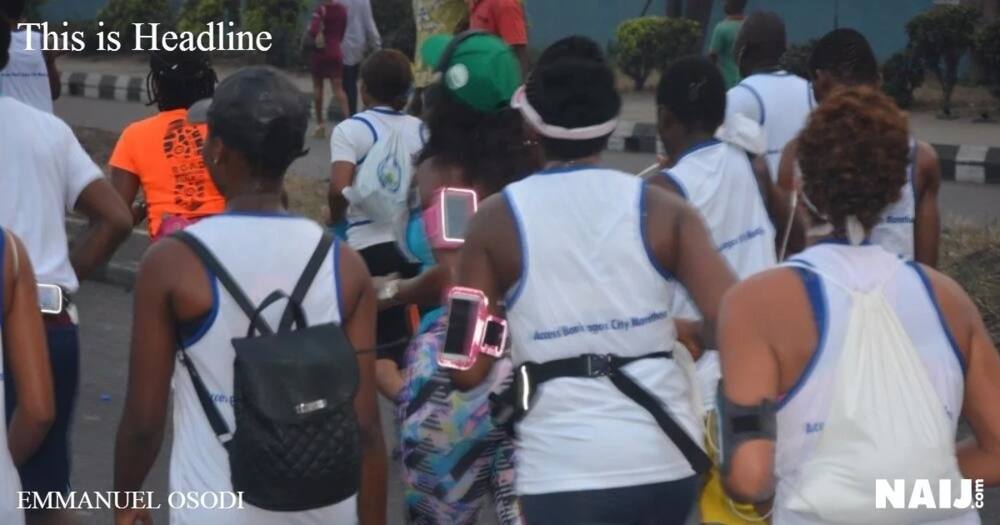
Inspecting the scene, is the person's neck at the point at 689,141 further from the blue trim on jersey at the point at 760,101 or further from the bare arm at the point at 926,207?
the blue trim on jersey at the point at 760,101

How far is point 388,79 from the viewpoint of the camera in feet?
23.3

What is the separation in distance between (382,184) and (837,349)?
3657mm

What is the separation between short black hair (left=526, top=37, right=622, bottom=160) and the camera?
12.1 feet

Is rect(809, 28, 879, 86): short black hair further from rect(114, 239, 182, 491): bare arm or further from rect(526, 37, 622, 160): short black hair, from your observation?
rect(114, 239, 182, 491): bare arm

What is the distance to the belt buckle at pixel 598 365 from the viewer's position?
3.50 m

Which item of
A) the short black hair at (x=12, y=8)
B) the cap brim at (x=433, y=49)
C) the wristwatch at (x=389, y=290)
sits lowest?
the wristwatch at (x=389, y=290)

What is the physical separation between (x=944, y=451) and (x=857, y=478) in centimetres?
17

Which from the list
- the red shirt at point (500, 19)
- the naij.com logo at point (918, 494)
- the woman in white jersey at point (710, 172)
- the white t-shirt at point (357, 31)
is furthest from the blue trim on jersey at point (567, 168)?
the white t-shirt at point (357, 31)

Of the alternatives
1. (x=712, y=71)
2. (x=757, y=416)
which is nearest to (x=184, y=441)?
(x=757, y=416)

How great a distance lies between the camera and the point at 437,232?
14.2 feet

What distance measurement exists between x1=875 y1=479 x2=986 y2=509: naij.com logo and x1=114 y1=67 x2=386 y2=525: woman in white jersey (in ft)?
3.46

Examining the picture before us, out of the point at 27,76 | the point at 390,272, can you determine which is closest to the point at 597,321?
the point at 390,272

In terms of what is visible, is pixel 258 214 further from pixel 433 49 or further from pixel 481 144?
pixel 433 49

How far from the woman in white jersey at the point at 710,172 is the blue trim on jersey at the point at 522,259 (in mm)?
1204
